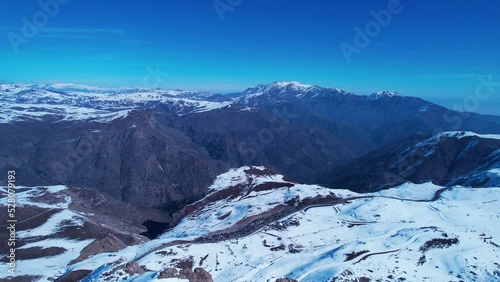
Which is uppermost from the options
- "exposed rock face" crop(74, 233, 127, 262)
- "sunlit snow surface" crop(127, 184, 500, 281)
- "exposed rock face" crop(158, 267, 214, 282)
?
"exposed rock face" crop(158, 267, 214, 282)

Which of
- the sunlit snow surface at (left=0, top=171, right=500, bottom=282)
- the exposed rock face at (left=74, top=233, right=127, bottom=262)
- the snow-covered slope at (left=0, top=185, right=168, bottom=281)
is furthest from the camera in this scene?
the exposed rock face at (left=74, top=233, right=127, bottom=262)

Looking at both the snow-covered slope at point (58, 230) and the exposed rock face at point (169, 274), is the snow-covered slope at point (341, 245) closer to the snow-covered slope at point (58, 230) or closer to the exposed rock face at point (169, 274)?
the exposed rock face at point (169, 274)

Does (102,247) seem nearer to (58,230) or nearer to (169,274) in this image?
(58,230)

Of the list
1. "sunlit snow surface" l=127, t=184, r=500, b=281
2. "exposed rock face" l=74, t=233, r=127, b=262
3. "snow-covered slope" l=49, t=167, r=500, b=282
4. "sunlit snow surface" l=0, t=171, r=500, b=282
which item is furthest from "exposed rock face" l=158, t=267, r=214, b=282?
"exposed rock face" l=74, t=233, r=127, b=262

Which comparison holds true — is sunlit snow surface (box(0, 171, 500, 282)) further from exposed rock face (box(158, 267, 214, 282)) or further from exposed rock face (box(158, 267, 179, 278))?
exposed rock face (box(158, 267, 214, 282))

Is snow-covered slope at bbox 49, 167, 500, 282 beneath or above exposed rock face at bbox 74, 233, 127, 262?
above

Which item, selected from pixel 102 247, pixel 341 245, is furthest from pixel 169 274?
pixel 102 247

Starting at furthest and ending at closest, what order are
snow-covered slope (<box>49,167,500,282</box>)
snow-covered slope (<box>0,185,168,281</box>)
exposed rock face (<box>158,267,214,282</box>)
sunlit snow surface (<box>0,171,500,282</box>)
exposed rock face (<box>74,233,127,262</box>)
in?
1. exposed rock face (<box>74,233,127,262</box>)
2. snow-covered slope (<box>0,185,168,281</box>)
3. sunlit snow surface (<box>0,171,500,282</box>)
4. snow-covered slope (<box>49,167,500,282</box>)
5. exposed rock face (<box>158,267,214,282</box>)

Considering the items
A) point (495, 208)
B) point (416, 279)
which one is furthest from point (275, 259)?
point (495, 208)
